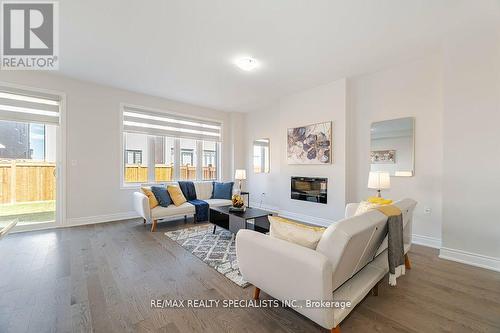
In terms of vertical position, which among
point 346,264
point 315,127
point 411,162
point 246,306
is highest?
point 315,127

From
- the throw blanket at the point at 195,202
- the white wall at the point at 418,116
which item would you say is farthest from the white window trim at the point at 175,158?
the white wall at the point at 418,116

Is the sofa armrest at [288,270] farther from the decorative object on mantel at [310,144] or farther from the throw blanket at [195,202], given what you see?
the decorative object on mantel at [310,144]

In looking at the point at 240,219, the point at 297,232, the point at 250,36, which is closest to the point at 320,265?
the point at 297,232

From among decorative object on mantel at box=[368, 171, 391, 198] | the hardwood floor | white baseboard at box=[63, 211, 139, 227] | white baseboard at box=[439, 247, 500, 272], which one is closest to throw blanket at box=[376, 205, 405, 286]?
the hardwood floor

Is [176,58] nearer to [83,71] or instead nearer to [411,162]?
[83,71]

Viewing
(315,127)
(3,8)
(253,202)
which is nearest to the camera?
(3,8)

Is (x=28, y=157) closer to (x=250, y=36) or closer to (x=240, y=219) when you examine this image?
(x=240, y=219)

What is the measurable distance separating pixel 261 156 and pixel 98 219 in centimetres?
412

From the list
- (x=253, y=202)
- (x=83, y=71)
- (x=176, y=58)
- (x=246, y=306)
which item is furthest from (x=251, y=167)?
(x=246, y=306)

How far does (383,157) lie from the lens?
3.73 m

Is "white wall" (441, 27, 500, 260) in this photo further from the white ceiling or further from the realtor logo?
the realtor logo

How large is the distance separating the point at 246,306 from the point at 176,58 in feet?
11.3

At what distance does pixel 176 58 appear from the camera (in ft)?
11.1

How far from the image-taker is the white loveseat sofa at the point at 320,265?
53.2 inches
